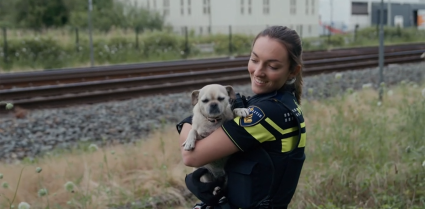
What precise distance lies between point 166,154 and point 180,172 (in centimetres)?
91

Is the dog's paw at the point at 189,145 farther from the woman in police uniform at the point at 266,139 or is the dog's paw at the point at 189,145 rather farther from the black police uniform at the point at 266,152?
the black police uniform at the point at 266,152

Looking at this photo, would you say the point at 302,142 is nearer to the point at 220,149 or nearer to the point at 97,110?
the point at 220,149

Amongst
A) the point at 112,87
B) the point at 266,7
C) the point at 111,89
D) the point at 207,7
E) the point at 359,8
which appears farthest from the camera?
the point at 359,8

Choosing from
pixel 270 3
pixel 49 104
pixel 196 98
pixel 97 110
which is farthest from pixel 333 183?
pixel 270 3

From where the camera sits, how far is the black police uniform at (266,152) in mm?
2410

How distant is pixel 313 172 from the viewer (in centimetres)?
548

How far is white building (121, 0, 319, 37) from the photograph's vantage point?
48594mm

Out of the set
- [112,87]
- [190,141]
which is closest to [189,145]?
[190,141]

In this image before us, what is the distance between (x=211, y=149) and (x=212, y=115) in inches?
10.2

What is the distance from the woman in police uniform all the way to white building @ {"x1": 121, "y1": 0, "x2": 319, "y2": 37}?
A: 138ft

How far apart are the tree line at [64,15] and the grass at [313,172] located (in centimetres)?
3155

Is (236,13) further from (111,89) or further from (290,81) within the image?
(290,81)

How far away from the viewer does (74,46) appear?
24016mm

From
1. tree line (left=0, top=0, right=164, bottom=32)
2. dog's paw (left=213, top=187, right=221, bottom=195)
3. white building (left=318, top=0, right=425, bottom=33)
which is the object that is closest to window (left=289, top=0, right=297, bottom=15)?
white building (left=318, top=0, right=425, bottom=33)
